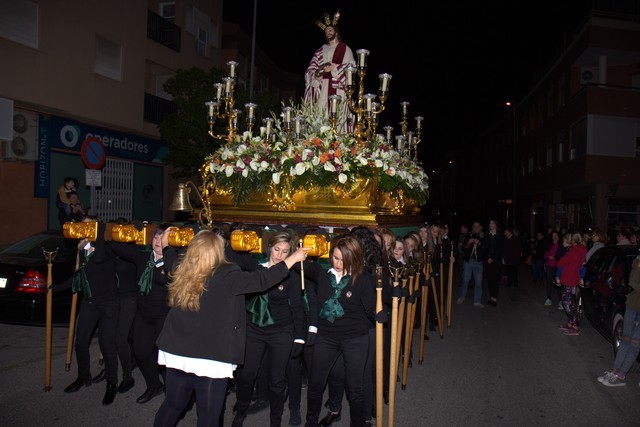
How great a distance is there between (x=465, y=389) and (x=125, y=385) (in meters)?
4.11

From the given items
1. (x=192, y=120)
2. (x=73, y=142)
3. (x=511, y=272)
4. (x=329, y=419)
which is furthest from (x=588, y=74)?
(x=329, y=419)

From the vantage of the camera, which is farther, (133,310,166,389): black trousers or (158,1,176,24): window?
(158,1,176,24): window

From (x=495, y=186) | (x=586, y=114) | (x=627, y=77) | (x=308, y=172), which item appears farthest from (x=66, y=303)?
(x=495, y=186)

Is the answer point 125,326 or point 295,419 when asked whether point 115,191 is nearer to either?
point 125,326

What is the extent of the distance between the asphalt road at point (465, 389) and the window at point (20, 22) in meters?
9.18

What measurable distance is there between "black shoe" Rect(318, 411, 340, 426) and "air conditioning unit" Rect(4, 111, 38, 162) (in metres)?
13.5

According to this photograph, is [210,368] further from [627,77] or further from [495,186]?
[495,186]

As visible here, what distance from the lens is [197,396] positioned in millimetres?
3906

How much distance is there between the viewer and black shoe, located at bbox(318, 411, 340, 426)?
519cm

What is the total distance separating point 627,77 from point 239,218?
2527 centimetres

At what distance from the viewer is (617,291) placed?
292 inches

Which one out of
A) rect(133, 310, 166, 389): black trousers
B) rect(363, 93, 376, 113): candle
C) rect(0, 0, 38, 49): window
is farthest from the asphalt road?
rect(0, 0, 38, 49): window

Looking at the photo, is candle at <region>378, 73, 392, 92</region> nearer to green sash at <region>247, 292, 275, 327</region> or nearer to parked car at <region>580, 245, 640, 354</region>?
green sash at <region>247, 292, 275, 327</region>

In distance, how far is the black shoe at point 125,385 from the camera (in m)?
5.89
